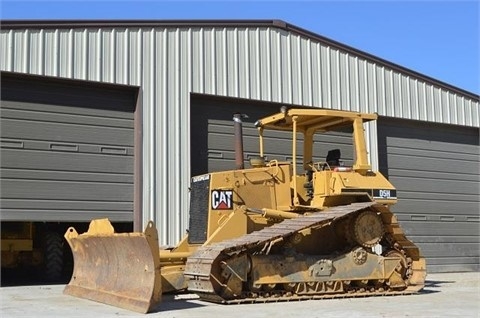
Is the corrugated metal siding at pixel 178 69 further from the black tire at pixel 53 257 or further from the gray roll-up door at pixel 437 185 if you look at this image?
the black tire at pixel 53 257

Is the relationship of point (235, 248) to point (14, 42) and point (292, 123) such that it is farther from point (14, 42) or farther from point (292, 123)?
point (14, 42)

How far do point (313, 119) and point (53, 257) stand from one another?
7.24 meters

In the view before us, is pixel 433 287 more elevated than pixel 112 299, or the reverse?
pixel 112 299

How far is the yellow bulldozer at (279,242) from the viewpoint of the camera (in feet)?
34.2

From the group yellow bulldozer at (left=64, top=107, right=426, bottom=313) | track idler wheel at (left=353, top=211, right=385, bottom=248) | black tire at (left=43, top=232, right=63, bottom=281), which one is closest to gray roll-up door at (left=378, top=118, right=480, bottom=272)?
yellow bulldozer at (left=64, top=107, right=426, bottom=313)

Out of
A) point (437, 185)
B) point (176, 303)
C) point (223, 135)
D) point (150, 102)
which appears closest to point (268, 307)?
point (176, 303)

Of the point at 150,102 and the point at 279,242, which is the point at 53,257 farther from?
the point at 279,242

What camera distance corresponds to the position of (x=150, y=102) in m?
15.7

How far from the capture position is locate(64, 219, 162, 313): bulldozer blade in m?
9.23

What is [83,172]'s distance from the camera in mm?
15031

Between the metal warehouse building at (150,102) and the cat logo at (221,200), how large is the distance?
395 centimetres

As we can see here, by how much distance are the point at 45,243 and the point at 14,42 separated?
4.88 m

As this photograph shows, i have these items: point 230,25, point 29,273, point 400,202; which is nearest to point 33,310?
point 29,273

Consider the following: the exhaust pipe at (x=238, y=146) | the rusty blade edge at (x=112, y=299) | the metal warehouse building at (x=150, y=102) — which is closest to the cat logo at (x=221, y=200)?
the exhaust pipe at (x=238, y=146)
